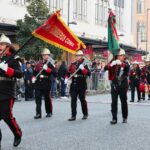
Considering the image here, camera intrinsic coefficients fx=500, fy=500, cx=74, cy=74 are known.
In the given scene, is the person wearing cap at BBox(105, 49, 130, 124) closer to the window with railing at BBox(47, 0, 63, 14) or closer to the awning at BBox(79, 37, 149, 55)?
the awning at BBox(79, 37, 149, 55)

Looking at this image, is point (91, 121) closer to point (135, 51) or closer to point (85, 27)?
point (85, 27)

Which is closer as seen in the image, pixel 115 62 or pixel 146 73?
pixel 115 62

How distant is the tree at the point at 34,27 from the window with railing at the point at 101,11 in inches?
894

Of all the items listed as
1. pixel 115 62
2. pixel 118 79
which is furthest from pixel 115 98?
pixel 115 62

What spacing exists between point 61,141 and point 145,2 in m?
70.3

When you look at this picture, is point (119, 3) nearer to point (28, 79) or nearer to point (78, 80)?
point (28, 79)

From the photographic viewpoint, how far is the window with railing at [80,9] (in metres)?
45.3

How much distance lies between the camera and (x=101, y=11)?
171ft

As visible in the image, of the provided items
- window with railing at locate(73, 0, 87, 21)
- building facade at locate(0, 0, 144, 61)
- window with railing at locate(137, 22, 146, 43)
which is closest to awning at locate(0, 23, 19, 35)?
building facade at locate(0, 0, 144, 61)

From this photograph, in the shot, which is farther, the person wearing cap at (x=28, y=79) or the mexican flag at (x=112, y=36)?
the person wearing cap at (x=28, y=79)

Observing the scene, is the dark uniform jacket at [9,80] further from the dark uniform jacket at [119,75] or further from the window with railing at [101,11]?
the window with railing at [101,11]

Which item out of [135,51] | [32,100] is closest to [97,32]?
[135,51]

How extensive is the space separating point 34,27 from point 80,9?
19.5 metres

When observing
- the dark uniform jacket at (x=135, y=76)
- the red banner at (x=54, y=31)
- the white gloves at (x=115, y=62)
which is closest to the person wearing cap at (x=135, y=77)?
the dark uniform jacket at (x=135, y=76)
